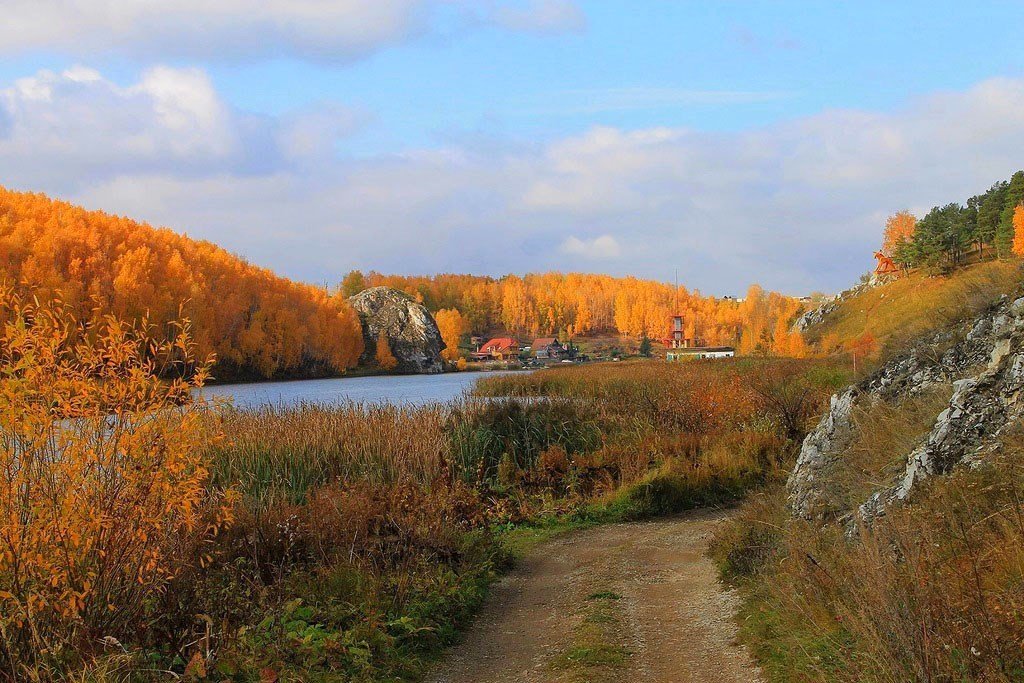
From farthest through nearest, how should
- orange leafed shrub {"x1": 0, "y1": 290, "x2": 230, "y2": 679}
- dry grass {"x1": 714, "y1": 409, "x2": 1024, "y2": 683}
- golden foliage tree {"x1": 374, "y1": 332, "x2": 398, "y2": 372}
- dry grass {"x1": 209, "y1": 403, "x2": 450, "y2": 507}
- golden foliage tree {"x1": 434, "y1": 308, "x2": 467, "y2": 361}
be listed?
1. golden foliage tree {"x1": 434, "y1": 308, "x2": 467, "y2": 361}
2. golden foliage tree {"x1": 374, "y1": 332, "x2": 398, "y2": 372}
3. dry grass {"x1": 209, "y1": 403, "x2": 450, "y2": 507}
4. orange leafed shrub {"x1": 0, "y1": 290, "x2": 230, "y2": 679}
5. dry grass {"x1": 714, "y1": 409, "x2": 1024, "y2": 683}

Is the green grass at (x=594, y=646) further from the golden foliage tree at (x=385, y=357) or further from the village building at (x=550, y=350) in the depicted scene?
the village building at (x=550, y=350)

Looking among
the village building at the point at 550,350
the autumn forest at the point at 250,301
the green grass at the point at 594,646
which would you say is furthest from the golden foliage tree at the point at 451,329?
the green grass at the point at 594,646

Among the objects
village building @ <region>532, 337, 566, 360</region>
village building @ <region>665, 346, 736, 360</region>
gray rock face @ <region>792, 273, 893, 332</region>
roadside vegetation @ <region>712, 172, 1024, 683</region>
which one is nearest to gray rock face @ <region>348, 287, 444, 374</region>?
village building @ <region>532, 337, 566, 360</region>

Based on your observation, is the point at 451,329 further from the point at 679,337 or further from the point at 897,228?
the point at 897,228

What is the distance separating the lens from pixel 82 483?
225 inches

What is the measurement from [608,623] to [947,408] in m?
3.63

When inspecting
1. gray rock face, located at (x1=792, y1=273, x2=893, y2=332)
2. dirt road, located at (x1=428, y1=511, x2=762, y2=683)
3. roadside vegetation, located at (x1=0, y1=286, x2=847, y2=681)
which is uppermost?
gray rock face, located at (x1=792, y1=273, x2=893, y2=332)

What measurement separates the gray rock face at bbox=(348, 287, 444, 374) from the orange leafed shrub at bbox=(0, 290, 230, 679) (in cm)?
11301

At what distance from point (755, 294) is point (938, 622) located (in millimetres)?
185797

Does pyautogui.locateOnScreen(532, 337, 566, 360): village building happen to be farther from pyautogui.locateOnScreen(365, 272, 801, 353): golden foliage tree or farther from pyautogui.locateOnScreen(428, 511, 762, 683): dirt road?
pyautogui.locateOnScreen(428, 511, 762, 683): dirt road

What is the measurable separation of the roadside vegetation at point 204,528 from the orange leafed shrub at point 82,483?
15 millimetres

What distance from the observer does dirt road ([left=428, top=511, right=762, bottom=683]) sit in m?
6.96

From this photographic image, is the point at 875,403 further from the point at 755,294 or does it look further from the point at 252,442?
the point at 755,294

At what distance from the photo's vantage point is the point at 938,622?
4914 millimetres
